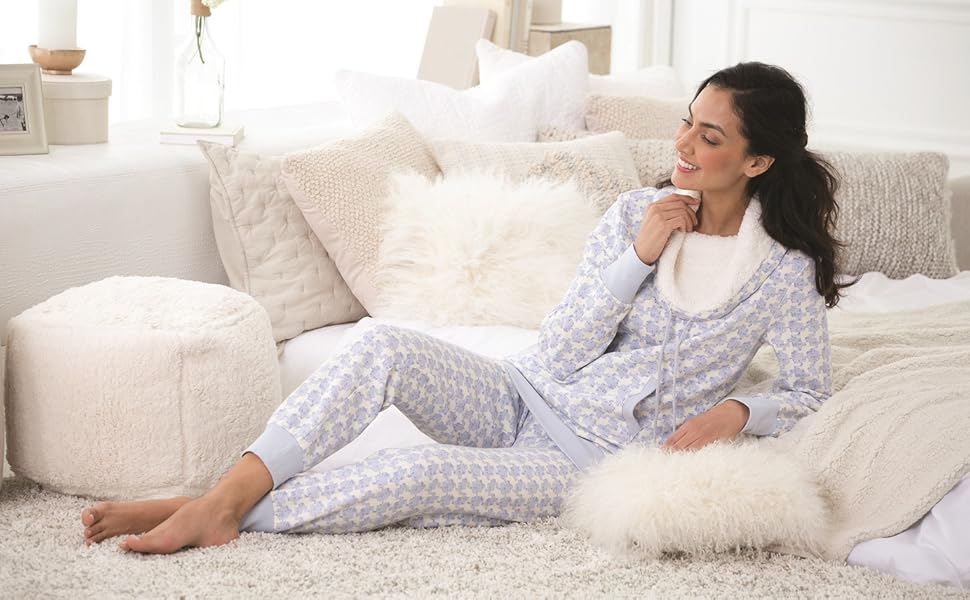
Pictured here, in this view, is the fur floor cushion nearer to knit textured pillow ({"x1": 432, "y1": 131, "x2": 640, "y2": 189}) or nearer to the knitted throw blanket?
the knitted throw blanket

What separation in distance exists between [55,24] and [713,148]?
1.55 meters

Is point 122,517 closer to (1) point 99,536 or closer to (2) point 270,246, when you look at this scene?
(1) point 99,536

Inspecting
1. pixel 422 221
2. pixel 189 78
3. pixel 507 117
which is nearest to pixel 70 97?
pixel 189 78

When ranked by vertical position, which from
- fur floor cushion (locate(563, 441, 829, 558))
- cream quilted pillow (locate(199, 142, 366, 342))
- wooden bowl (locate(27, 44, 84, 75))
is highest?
wooden bowl (locate(27, 44, 84, 75))

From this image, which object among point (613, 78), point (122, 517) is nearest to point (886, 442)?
point (122, 517)

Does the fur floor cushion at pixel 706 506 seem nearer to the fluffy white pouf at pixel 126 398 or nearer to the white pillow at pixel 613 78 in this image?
the fluffy white pouf at pixel 126 398

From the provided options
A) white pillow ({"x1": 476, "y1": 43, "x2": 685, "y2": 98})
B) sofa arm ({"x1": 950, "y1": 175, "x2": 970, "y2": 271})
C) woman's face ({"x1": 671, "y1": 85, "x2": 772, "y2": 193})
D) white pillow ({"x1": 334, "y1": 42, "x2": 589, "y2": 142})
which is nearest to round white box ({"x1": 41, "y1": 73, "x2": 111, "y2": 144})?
white pillow ({"x1": 334, "y1": 42, "x2": 589, "y2": 142})

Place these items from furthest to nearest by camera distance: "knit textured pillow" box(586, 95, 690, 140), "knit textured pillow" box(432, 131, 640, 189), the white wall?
the white wall
"knit textured pillow" box(586, 95, 690, 140)
"knit textured pillow" box(432, 131, 640, 189)

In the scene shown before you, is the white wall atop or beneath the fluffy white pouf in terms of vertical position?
atop

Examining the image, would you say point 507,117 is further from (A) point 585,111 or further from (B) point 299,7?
(B) point 299,7

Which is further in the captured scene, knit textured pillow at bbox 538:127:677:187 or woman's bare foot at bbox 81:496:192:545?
knit textured pillow at bbox 538:127:677:187

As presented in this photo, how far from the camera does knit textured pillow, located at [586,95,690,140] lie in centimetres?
330

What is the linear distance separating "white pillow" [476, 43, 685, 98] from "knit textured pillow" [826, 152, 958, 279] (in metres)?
0.73

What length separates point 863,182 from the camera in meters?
3.10
